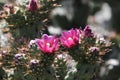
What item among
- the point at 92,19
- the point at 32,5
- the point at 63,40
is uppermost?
the point at 32,5

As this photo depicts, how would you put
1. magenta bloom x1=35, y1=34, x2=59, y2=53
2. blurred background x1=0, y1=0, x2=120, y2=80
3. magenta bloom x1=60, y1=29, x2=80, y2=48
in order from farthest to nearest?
1. blurred background x1=0, y1=0, x2=120, y2=80
2. magenta bloom x1=60, y1=29, x2=80, y2=48
3. magenta bloom x1=35, y1=34, x2=59, y2=53

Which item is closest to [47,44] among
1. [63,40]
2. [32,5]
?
[63,40]

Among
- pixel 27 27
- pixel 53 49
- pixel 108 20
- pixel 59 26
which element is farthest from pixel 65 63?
pixel 108 20

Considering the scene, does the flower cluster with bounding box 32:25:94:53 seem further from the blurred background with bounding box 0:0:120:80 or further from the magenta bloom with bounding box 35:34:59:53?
the blurred background with bounding box 0:0:120:80

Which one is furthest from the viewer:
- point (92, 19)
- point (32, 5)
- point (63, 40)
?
point (92, 19)

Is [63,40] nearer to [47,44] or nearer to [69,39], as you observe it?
[69,39]

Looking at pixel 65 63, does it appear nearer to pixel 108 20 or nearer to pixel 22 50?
pixel 22 50

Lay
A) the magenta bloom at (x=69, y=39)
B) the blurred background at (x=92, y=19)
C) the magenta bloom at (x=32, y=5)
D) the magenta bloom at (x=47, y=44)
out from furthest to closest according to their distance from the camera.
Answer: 1. the blurred background at (x=92, y=19)
2. the magenta bloom at (x=32, y=5)
3. the magenta bloom at (x=69, y=39)
4. the magenta bloom at (x=47, y=44)

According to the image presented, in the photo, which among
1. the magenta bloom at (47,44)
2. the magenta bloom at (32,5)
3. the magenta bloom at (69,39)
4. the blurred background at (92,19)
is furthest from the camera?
the blurred background at (92,19)

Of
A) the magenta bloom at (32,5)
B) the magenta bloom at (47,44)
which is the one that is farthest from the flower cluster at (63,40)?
the magenta bloom at (32,5)

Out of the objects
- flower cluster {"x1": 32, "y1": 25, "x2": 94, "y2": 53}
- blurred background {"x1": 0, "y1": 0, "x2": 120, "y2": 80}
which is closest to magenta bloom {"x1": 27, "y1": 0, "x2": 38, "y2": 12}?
blurred background {"x1": 0, "y1": 0, "x2": 120, "y2": 80}

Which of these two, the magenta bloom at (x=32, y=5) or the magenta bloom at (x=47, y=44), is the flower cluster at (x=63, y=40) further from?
the magenta bloom at (x=32, y=5)
